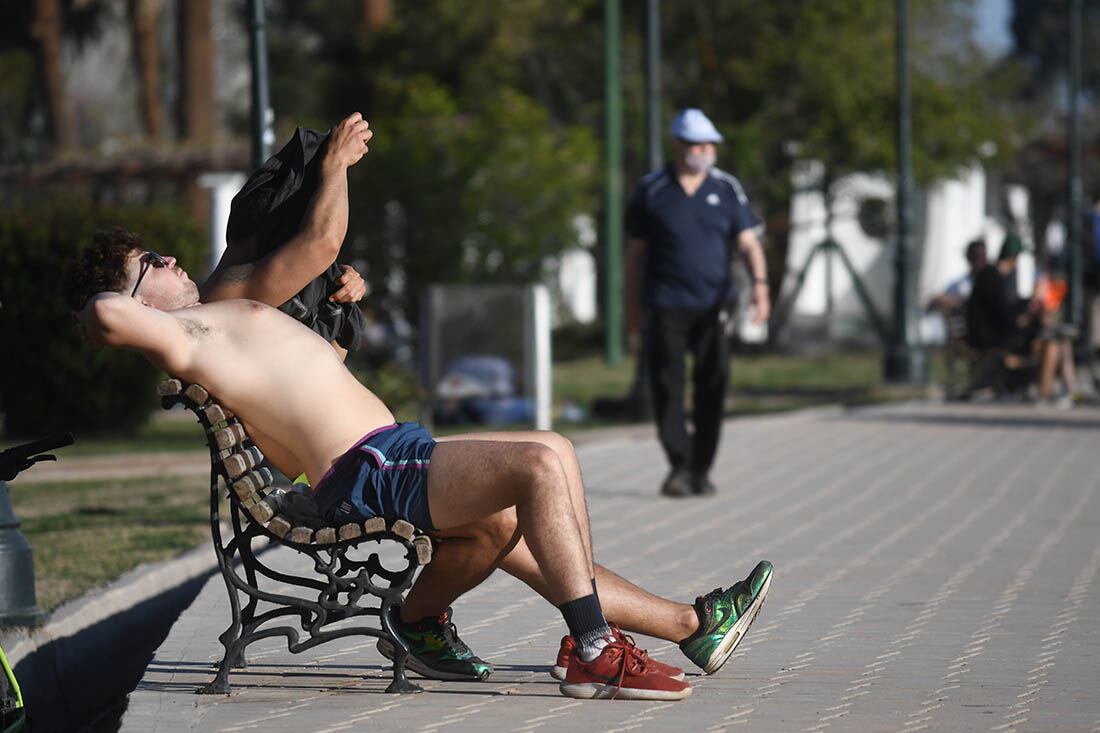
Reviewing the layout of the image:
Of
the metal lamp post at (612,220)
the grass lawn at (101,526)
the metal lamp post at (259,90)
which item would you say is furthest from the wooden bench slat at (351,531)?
the metal lamp post at (612,220)

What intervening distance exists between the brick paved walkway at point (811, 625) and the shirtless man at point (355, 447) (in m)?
0.22

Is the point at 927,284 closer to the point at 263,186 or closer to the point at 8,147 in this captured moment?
the point at 8,147

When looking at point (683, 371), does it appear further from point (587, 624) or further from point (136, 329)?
point (136, 329)

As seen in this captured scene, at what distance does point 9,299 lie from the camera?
15.8m

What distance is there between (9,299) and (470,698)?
1133 cm

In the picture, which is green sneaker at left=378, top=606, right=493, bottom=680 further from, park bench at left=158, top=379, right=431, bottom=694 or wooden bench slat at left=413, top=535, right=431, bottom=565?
wooden bench slat at left=413, top=535, right=431, bottom=565

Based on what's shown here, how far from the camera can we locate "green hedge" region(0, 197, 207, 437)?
15.9m

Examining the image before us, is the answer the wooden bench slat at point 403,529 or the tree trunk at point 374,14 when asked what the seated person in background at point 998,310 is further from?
the tree trunk at point 374,14

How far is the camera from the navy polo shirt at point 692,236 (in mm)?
10477

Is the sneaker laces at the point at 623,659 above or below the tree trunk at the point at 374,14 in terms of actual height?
below

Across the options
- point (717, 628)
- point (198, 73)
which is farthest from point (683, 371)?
point (198, 73)

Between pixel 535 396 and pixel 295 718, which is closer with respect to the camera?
pixel 295 718

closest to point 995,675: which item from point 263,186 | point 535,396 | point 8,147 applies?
point 263,186

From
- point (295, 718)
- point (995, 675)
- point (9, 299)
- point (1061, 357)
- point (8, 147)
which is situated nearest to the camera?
point (295, 718)
